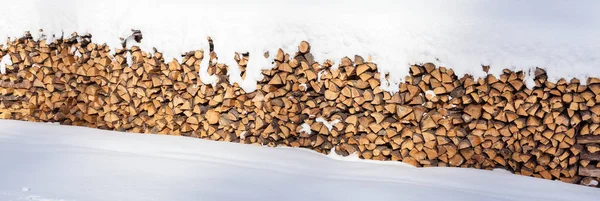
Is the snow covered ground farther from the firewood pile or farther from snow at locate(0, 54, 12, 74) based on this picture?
snow at locate(0, 54, 12, 74)

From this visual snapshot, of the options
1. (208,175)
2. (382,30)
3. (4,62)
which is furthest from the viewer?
(4,62)

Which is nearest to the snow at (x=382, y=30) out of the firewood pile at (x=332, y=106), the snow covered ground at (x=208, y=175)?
the firewood pile at (x=332, y=106)

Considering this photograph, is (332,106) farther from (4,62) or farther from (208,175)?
(4,62)

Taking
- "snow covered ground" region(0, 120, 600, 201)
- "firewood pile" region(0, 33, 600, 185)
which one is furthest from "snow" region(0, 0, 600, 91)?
"snow covered ground" region(0, 120, 600, 201)

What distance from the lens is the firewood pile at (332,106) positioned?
380 cm

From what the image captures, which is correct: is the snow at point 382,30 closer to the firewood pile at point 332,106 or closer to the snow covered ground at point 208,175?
the firewood pile at point 332,106

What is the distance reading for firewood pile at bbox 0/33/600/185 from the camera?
3799 mm

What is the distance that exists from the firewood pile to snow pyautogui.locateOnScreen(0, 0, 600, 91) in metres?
0.08

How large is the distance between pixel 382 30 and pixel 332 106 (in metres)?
0.64

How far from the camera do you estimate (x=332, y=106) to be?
4.16m

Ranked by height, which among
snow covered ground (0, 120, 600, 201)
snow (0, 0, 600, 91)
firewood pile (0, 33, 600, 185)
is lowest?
snow covered ground (0, 120, 600, 201)

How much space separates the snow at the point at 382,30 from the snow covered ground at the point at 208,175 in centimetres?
63

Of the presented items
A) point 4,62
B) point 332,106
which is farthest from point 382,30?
point 4,62

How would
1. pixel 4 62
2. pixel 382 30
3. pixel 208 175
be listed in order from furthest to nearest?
pixel 4 62 < pixel 382 30 < pixel 208 175
